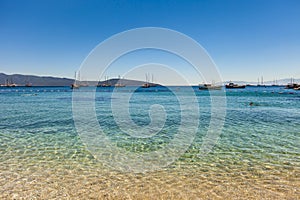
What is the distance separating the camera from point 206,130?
44.1ft

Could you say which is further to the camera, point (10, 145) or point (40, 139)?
point (40, 139)

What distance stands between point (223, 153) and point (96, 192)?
5553 millimetres

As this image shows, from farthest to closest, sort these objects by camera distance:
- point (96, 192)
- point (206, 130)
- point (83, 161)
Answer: point (206, 130) < point (83, 161) < point (96, 192)

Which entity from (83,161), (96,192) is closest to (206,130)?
(83,161)

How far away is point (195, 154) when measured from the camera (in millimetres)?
8578

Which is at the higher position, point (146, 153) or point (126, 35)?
point (126, 35)

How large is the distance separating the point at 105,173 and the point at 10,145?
19.3 ft

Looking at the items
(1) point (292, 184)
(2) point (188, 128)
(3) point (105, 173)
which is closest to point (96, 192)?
(3) point (105, 173)

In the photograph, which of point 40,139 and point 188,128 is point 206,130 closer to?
point 188,128

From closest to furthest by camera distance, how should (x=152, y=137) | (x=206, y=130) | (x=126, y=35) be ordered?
(x=152, y=137) < (x=206, y=130) < (x=126, y=35)

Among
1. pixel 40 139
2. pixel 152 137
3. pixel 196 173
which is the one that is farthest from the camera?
pixel 152 137

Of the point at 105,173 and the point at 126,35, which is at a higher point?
the point at 126,35

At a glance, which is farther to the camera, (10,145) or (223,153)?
(10,145)

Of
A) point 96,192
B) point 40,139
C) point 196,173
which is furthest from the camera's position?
point 40,139
